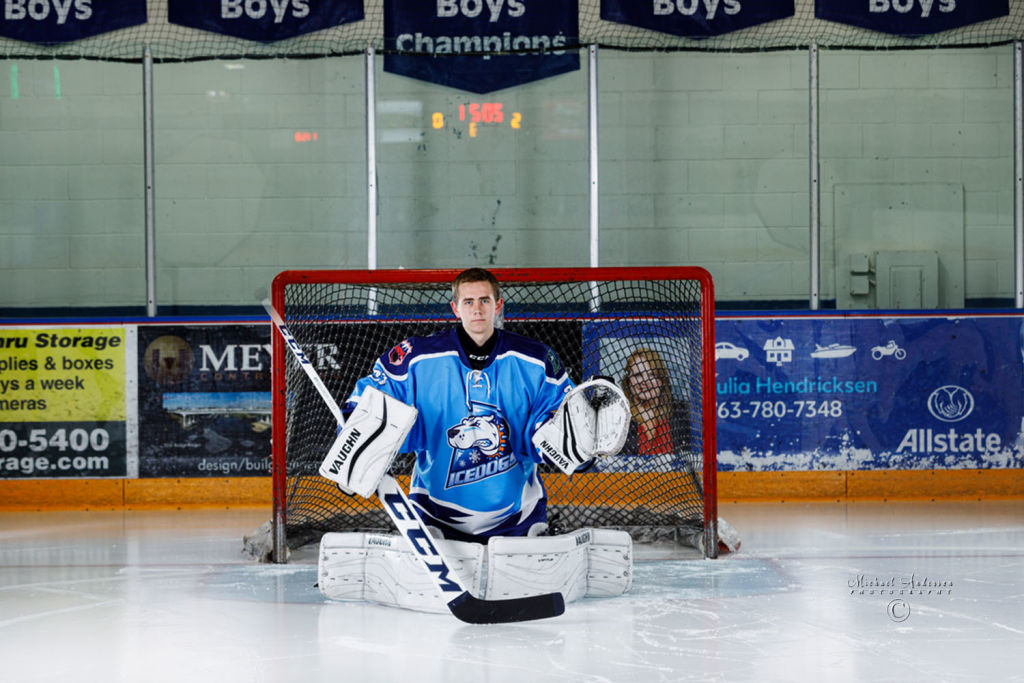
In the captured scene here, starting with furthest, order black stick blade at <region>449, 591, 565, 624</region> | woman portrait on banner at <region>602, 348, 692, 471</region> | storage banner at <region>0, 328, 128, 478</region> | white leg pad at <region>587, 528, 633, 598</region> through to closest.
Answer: storage banner at <region>0, 328, 128, 478</region>, woman portrait on banner at <region>602, 348, 692, 471</region>, white leg pad at <region>587, 528, 633, 598</region>, black stick blade at <region>449, 591, 565, 624</region>

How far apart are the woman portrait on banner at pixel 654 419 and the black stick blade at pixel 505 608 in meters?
1.74

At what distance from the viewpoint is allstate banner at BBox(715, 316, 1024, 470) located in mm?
5906

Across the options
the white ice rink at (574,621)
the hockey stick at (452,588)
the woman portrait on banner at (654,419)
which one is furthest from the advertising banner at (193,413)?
the hockey stick at (452,588)

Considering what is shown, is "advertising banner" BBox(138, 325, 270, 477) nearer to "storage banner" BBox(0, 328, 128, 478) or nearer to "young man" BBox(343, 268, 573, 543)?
"storage banner" BBox(0, 328, 128, 478)

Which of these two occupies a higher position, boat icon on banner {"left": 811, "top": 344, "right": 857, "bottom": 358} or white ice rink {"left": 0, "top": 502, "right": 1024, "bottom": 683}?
boat icon on banner {"left": 811, "top": 344, "right": 857, "bottom": 358}

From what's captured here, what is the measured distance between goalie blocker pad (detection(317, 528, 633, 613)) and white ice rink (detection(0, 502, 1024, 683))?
53 mm

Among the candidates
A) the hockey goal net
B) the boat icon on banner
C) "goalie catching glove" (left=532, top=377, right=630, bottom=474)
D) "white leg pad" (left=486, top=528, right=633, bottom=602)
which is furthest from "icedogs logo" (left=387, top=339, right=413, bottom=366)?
the boat icon on banner

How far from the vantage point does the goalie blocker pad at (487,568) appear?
11.0 ft

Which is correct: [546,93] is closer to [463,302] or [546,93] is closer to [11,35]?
[11,35]

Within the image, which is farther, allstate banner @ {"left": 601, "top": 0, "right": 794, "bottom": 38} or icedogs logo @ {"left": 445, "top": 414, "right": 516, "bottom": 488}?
allstate banner @ {"left": 601, "top": 0, "right": 794, "bottom": 38}

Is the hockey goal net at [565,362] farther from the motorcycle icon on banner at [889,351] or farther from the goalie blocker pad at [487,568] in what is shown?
the motorcycle icon on banner at [889,351]

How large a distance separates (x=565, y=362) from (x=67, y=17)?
3633 millimetres

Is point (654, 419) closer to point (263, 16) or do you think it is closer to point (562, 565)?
point (562, 565)

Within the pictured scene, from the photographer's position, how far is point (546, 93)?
6730mm
